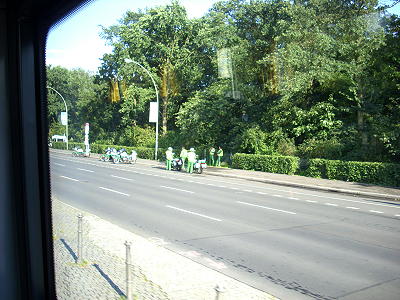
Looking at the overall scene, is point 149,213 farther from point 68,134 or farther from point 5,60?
point 5,60

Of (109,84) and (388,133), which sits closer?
(388,133)

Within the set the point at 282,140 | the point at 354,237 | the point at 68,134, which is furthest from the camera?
the point at 282,140

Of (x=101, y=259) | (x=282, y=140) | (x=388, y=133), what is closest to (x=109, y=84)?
(x=101, y=259)

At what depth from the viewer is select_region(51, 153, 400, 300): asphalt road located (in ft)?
11.9

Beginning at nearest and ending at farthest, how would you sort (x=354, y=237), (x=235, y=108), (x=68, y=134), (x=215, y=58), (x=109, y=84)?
(x=68, y=134)
(x=354, y=237)
(x=109, y=84)
(x=215, y=58)
(x=235, y=108)

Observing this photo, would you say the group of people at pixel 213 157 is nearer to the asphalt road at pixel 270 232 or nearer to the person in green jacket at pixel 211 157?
the person in green jacket at pixel 211 157

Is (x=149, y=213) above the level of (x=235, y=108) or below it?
below

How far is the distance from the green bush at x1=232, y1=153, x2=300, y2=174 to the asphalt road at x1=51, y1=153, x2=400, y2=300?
7008mm

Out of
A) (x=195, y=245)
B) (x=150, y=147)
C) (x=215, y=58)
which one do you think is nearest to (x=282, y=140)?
(x=215, y=58)

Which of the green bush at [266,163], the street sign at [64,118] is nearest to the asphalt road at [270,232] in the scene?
the street sign at [64,118]

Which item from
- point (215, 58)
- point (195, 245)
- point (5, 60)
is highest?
point (215, 58)

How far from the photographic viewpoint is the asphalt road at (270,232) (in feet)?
11.9

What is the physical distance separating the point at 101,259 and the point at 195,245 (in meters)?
2.12

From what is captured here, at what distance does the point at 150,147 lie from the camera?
104ft
